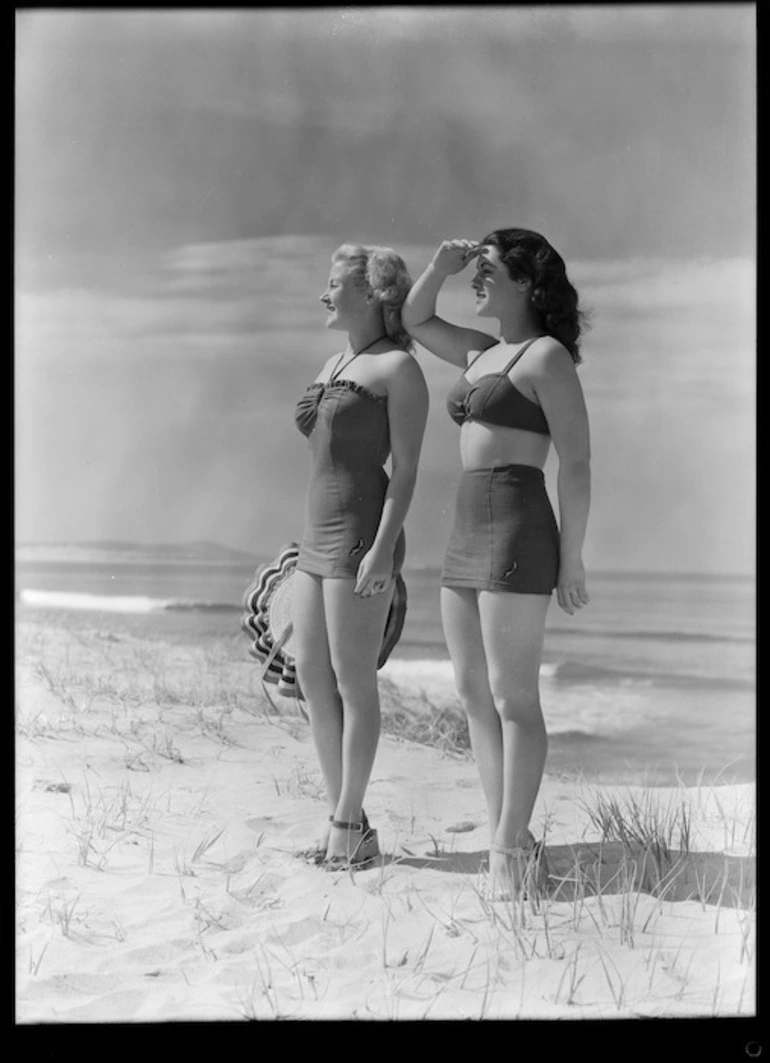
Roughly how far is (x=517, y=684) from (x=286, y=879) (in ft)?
3.32

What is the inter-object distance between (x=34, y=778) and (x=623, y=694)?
2064 millimetres

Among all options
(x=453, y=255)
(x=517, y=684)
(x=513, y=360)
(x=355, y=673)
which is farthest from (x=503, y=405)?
(x=355, y=673)

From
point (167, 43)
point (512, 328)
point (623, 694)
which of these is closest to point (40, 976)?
point (623, 694)

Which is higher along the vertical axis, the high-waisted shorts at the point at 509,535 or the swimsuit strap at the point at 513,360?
the swimsuit strap at the point at 513,360

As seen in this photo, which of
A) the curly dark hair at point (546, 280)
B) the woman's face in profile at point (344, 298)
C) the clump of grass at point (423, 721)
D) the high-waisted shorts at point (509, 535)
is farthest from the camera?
the clump of grass at point (423, 721)

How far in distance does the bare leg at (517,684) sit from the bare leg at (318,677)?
54 centimetres

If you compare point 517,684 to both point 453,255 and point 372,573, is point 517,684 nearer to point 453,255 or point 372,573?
point 372,573

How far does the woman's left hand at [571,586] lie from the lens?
4.11 m

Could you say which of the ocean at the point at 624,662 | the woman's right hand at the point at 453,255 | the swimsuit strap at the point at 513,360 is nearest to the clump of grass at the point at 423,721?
the ocean at the point at 624,662

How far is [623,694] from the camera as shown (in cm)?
453

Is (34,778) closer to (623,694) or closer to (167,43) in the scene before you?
(623,694)

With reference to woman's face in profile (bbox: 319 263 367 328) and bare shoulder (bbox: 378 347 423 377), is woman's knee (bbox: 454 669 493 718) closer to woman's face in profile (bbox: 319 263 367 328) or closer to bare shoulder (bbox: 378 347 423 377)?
bare shoulder (bbox: 378 347 423 377)

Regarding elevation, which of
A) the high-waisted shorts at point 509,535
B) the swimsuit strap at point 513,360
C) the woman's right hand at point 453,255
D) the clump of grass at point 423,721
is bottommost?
the clump of grass at point 423,721

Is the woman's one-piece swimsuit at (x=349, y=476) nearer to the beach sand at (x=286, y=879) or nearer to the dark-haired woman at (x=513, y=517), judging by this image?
the dark-haired woman at (x=513, y=517)
